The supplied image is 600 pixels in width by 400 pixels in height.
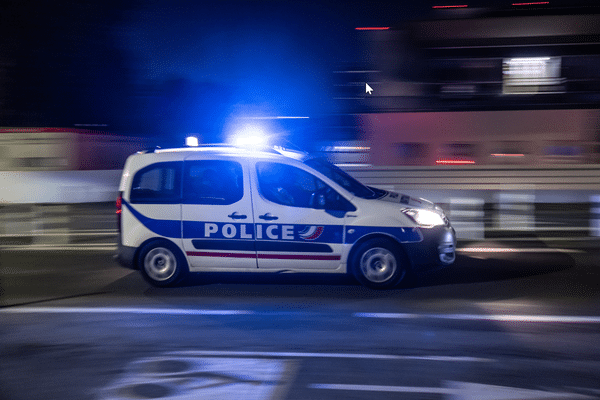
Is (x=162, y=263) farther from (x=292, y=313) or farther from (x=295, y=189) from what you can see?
(x=292, y=313)

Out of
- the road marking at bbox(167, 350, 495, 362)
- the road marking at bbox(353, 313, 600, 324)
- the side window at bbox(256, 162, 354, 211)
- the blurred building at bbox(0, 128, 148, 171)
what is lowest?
the road marking at bbox(167, 350, 495, 362)

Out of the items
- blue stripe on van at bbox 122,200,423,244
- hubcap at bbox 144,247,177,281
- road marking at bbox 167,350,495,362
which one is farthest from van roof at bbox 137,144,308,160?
road marking at bbox 167,350,495,362

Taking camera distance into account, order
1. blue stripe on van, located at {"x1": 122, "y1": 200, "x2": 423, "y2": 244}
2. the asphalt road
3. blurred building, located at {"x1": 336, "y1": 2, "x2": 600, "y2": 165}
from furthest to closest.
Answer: blurred building, located at {"x1": 336, "y1": 2, "x2": 600, "y2": 165}
blue stripe on van, located at {"x1": 122, "y1": 200, "x2": 423, "y2": 244}
the asphalt road

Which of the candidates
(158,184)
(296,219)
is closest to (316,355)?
(296,219)

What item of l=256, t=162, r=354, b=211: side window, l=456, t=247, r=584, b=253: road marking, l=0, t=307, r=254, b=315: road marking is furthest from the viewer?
l=456, t=247, r=584, b=253: road marking

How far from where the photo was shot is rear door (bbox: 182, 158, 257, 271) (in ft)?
23.1

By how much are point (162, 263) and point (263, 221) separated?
135 centimetres

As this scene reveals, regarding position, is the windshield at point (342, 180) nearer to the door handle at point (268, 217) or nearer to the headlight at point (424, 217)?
the headlight at point (424, 217)

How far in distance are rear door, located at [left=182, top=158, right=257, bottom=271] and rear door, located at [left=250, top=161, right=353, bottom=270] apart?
14 cm

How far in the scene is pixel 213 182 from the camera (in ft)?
23.6

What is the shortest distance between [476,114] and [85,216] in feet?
31.9

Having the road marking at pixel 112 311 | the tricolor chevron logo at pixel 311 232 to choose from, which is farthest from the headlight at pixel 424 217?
the road marking at pixel 112 311

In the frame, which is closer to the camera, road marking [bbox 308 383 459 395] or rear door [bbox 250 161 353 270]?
road marking [bbox 308 383 459 395]

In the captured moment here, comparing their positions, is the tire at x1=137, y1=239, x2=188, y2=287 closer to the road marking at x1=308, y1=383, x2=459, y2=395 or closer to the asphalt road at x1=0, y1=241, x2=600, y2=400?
the asphalt road at x1=0, y1=241, x2=600, y2=400
